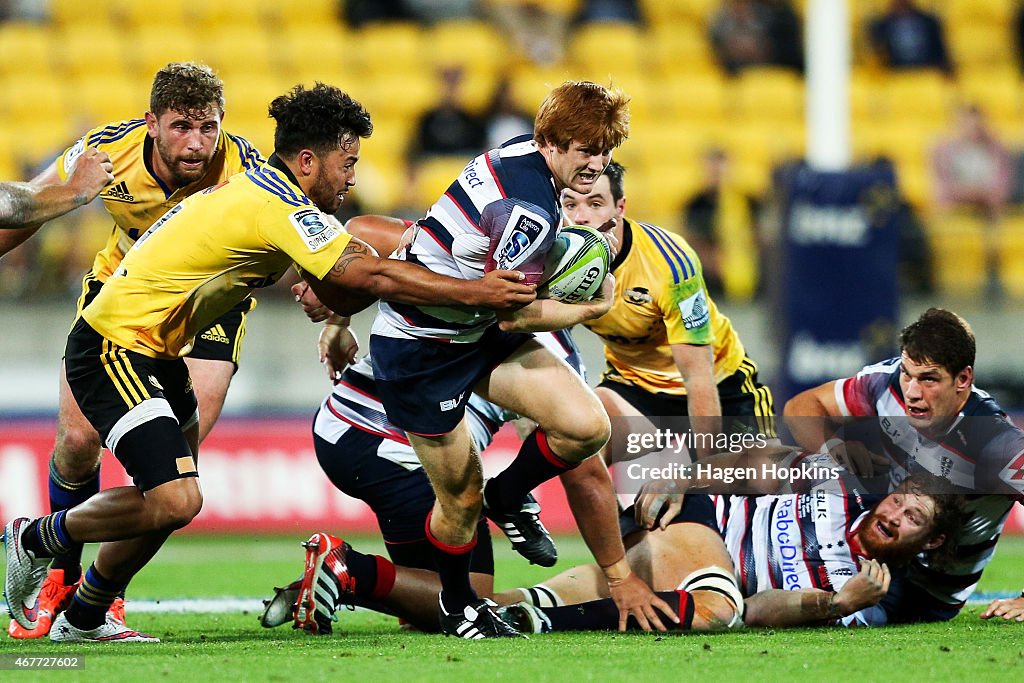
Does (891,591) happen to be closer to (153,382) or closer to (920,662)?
(920,662)

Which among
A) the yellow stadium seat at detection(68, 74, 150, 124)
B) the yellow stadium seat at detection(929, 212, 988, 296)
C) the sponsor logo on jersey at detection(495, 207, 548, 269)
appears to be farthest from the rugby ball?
the yellow stadium seat at detection(68, 74, 150, 124)

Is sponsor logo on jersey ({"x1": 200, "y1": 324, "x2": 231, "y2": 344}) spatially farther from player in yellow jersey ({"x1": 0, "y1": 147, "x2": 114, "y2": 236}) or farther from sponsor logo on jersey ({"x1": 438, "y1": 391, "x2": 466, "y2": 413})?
sponsor logo on jersey ({"x1": 438, "y1": 391, "x2": 466, "y2": 413})

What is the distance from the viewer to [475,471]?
225 inches

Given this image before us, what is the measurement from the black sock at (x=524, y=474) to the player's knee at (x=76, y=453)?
1764 mm

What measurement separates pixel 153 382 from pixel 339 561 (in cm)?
108

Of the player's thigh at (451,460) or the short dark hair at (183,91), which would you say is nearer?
the player's thigh at (451,460)

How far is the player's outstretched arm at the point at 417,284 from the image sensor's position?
5336 mm

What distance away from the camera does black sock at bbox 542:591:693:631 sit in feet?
19.7

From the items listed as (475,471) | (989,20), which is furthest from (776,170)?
(989,20)

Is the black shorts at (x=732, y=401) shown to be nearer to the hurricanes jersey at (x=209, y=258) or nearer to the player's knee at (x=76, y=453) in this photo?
the hurricanes jersey at (x=209, y=258)

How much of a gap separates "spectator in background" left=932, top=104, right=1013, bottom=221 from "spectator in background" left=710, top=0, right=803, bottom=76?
268 centimetres

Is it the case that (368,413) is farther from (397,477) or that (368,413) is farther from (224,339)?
(224,339)

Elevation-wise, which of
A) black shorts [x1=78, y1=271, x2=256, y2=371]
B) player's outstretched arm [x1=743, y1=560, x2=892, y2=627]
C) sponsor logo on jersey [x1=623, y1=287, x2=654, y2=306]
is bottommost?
player's outstretched arm [x1=743, y1=560, x2=892, y2=627]

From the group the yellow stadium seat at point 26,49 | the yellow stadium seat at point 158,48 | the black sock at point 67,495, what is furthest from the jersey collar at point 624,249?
the yellow stadium seat at point 26,49
